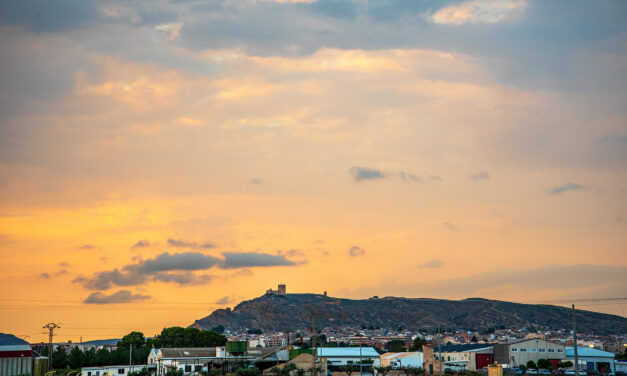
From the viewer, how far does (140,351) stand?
150 meters

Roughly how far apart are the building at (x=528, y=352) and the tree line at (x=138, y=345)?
6650 cm

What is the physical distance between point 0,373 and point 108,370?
4241 cm

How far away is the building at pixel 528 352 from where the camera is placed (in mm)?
140875

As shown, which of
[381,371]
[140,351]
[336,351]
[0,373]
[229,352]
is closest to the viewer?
[0,373]

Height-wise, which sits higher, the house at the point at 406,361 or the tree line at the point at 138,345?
the tree line at the point at 138,345

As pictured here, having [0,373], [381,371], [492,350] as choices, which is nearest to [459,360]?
[492,350]

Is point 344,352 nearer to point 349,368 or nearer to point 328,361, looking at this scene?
point 328,361

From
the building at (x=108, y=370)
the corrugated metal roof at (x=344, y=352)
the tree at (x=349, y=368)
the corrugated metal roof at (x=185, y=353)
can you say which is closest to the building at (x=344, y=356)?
the corrugated metal roof at (x=344, y=352)

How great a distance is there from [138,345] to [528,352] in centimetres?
9168

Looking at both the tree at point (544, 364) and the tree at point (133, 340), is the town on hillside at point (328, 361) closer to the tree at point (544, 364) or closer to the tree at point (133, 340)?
the tree at point (544, 364)

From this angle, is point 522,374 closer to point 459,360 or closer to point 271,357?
point 459,360

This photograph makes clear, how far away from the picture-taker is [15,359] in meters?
74.2

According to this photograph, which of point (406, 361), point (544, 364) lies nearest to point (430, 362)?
point (406, 361)

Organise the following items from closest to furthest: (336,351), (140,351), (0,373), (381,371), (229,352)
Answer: (0,373) → (381,371) → (229,352) → (336,351) → (140,351)
